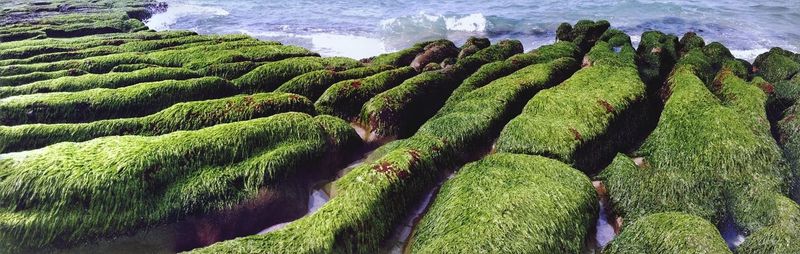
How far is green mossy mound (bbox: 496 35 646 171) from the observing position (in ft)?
26.7

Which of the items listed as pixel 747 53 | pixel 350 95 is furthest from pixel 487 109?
pixel 747 53

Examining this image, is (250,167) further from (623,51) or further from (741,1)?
(741,1)

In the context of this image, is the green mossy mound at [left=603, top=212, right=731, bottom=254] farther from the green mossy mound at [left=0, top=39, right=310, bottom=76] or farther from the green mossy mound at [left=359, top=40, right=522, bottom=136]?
the green mossy mound at [left=0, top=39, right=310, bottom=76]

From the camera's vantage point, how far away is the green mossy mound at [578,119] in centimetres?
812

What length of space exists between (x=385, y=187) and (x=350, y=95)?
12.8ft

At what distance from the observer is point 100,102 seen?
8.86 metres

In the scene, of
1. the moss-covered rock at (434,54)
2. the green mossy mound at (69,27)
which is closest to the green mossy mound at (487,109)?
the moss-covered rock at (434,54)

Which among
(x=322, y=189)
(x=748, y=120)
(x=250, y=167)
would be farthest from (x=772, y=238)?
(x=250, y=167)

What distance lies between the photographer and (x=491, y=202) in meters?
6.38

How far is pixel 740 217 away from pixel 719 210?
0.86 feet

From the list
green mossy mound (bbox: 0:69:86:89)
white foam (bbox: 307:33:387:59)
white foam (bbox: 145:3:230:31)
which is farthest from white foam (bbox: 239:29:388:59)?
green mossy mound (bbox: 0:69:86:89)

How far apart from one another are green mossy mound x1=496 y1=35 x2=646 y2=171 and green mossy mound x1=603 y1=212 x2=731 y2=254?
1.91 metres

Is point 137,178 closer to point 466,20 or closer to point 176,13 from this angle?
point 466,20

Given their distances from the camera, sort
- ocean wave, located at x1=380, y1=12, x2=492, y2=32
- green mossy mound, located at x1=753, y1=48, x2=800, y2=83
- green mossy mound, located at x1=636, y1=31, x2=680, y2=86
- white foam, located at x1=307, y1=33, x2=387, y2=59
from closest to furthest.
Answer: green mossy mound, located at x1=636, y1=31, x2=680, y2=86 → green mossy mound, located at x1=753, y1=48, x2=800, y2=83 → white foam, located at x1=307, y1=33, x2=387, y2=59 → ocean wave, located at x1=380, y1=12, x2=492, y2=32
